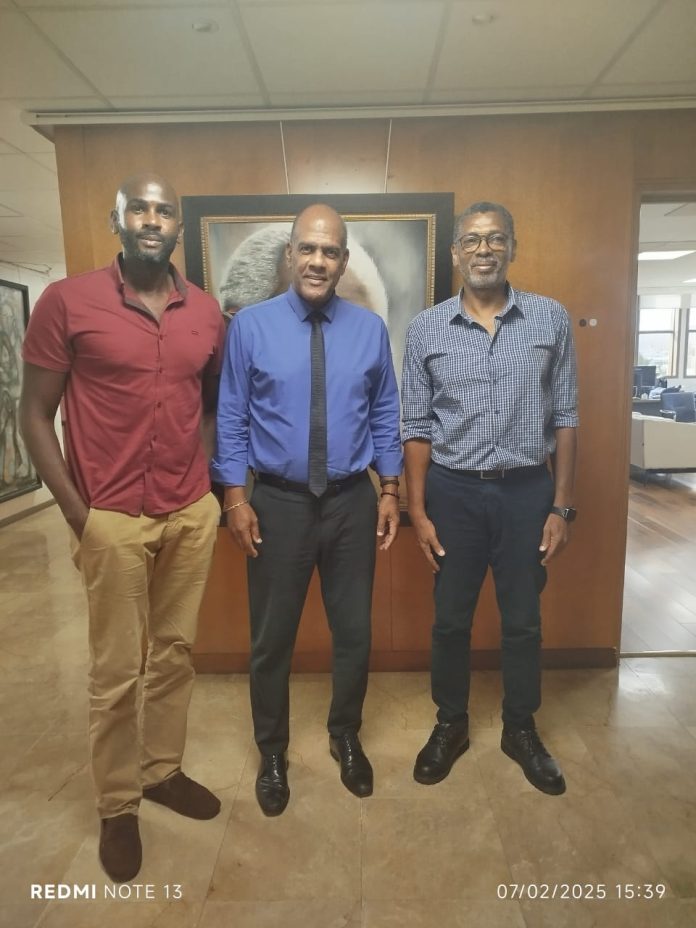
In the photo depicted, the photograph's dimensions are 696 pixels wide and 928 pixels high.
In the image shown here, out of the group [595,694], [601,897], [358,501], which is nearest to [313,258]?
[358,501]

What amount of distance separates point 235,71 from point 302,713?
8.33 feet

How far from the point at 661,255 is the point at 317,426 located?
304 inches

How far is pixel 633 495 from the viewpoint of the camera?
652cm

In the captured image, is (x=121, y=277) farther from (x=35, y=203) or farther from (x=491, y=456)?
(x=35, y=203)

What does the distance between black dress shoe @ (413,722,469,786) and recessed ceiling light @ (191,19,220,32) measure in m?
2.50

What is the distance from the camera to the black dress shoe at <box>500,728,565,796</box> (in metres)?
1.97

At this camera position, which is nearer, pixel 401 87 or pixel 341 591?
pixel 341 591

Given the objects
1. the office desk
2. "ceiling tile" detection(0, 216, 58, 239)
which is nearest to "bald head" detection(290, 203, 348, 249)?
"ceiling tile" detection(0, 216, 58, 239)

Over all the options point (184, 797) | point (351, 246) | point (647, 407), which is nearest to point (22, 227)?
point (351, 246)

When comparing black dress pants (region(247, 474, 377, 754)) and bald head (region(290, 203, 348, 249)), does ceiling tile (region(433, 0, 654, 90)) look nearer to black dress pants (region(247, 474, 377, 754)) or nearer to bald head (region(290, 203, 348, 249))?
bald head (region(290, 203, 348, 249))

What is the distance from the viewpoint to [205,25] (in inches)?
73.7

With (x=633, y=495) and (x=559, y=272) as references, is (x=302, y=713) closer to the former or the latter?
(x=559, y=272)

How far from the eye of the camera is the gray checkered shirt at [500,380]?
1.87m

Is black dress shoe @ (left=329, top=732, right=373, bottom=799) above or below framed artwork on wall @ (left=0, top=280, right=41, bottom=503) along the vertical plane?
below
